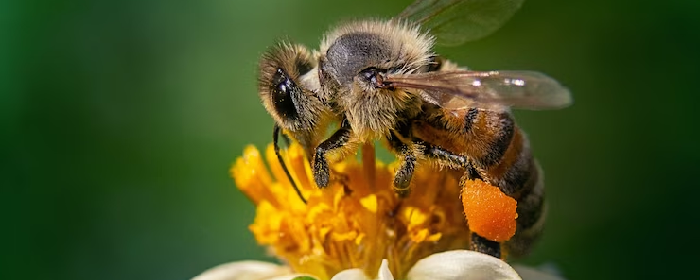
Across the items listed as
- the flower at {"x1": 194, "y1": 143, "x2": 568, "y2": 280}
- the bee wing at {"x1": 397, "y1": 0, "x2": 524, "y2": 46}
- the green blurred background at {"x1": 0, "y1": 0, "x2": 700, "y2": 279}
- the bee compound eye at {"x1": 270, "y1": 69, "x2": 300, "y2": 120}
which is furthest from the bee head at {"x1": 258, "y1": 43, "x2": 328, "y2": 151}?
the green blurred background at {"x1": 0, "y1": 0, "x2": 700, "y2": 279}

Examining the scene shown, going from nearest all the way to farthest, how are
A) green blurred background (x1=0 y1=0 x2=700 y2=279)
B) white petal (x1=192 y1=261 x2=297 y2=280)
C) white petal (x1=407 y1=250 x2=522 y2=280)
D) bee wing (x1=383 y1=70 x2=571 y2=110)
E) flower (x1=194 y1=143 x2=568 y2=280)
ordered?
bee wing (x1=383 y1=70 x2=571 y2=110) → white petal (x1=407 y1=250 x2=522 y2=280) → flower (x1=194 y1=143 x2=568 y2=280) → white petal (x1=192 y1=261 x2=297 y2=280) → green blurred background (x1=0 y1=0 x2=700 y2=279)

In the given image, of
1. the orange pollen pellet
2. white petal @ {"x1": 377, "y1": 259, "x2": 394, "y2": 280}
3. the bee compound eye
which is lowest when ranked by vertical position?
white petal @ {"x1": 377, "y1": 259, "x2": 394, "y2": 280}

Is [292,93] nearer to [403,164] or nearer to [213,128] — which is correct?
[403,164]

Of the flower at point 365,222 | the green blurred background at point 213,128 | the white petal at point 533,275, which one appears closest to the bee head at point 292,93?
the flower at point 365,222

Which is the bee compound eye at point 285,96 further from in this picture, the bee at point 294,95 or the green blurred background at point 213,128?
the green blurred background at point 213,128

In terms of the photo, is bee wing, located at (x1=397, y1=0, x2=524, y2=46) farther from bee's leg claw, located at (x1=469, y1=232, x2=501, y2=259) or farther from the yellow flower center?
bee's leg claw, located at (x1=469, y1=232, x2=501, y2=259)
